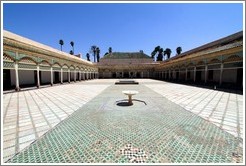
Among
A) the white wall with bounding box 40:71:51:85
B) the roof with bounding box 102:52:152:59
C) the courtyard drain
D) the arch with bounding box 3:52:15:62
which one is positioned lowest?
the courtyard drain

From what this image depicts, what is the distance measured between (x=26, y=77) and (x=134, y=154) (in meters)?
19.4

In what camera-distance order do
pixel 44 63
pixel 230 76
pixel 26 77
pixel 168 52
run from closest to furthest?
pixel 44 63 → pixel 26 77 → pixel 230 76 → pixel 168 52

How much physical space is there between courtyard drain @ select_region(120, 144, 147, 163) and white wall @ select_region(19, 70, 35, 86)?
18389 mm

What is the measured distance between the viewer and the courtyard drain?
250cm

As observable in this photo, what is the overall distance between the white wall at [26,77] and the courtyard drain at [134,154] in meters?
18.4

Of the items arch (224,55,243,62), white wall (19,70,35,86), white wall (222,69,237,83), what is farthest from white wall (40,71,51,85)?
white wall (222,69,237,83)

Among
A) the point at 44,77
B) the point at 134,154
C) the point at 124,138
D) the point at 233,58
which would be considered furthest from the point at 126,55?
the point at 134,154

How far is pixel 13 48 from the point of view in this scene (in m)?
10.7

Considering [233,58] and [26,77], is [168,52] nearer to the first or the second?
[233,58]

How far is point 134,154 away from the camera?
267 cm

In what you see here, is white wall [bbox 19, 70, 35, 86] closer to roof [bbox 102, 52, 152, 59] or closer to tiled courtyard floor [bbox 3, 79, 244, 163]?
tiled courtyard floor [bbox 3, 79, 244, 163]

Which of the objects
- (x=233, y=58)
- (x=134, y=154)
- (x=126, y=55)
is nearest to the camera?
(x=134, y=154)

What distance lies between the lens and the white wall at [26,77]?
16.3 metres

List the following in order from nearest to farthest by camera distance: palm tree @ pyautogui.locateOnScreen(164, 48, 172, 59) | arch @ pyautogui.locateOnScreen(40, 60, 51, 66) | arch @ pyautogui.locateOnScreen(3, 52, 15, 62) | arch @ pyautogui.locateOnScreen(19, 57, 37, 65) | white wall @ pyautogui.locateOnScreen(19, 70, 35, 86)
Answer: arch @ pyautogui.locateOnScreen(3, 52, 15, 62), arch @ pyautogui.locateOnScreen(19, 57, 37, 65), arch @ pyautogui.locateOnScreen(40, 60, 51, 66), white wall @ pyautogui.locateOnScreen(19, 70, 35, 86), palm tree @ pyautogui.locateOnScreen(164, 48, 172, 59)
